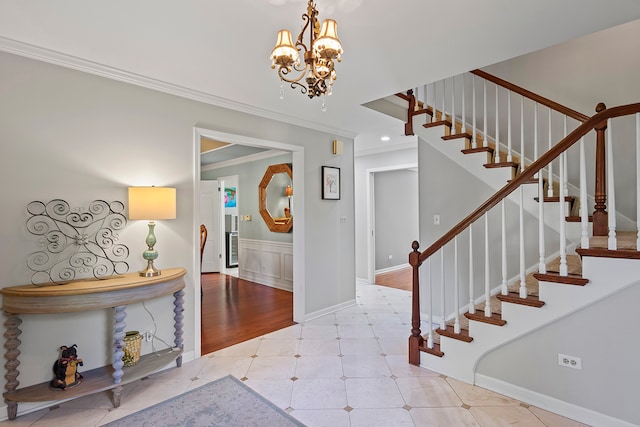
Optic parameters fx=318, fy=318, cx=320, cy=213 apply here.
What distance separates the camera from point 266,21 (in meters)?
1.95

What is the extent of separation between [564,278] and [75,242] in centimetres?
349

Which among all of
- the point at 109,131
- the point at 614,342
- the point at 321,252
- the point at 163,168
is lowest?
the point at 614,342

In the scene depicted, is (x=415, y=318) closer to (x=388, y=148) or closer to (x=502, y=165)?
(x=502, y=165)

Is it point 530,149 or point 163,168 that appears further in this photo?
point 530,149

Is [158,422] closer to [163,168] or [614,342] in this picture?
[163,168]

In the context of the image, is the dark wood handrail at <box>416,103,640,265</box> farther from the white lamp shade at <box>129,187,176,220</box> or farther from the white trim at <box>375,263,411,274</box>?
the white trim at <box>375,263,411,274</box>

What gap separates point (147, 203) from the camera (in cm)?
247

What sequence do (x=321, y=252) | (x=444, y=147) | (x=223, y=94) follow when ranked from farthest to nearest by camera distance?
1. (x=321, y=252)
2. (x=444, y=147)
3. (x=223, y=94)

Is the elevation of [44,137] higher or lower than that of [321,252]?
higher

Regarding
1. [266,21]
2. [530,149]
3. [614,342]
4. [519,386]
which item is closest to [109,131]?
[266,21]

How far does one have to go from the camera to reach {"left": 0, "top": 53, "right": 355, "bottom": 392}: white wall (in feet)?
7.14

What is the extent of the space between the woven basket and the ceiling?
6.86 feet

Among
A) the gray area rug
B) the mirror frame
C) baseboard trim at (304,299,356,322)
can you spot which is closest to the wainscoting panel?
the mirror frame

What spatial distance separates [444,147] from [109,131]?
11.3 ft
